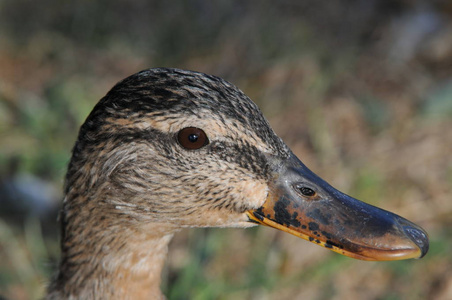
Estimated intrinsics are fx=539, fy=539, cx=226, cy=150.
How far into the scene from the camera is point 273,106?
3520 mm

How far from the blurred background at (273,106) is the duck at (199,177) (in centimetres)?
105

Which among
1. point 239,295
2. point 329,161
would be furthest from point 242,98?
point 329,161

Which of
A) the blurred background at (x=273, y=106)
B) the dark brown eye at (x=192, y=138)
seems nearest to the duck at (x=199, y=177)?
the dark brown eye at (x=192, y=138)

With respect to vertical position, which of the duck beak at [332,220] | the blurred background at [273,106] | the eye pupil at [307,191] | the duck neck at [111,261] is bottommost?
the duck neck at [111,261]

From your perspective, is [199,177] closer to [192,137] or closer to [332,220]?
[192,137]

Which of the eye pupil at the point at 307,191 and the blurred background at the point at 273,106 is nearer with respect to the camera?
the eye pupil at the point at 307,191

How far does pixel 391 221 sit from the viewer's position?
1.62 meters

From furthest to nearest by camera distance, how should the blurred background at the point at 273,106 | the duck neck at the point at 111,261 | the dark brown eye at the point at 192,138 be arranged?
the blurred background at the point at 273,106, the duck neck at the point at 111,261, the dark brown eye at the point at 192,138

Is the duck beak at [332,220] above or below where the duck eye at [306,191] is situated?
below

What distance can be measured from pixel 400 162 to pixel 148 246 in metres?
1.93

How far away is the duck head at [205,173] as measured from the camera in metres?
1.56

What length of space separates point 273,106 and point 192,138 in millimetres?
2023

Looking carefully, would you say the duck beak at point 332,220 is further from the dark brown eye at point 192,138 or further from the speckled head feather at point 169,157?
the dark brown eye at point 192,138

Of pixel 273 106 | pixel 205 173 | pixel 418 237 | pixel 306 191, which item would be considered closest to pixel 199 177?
pixel 205 173
